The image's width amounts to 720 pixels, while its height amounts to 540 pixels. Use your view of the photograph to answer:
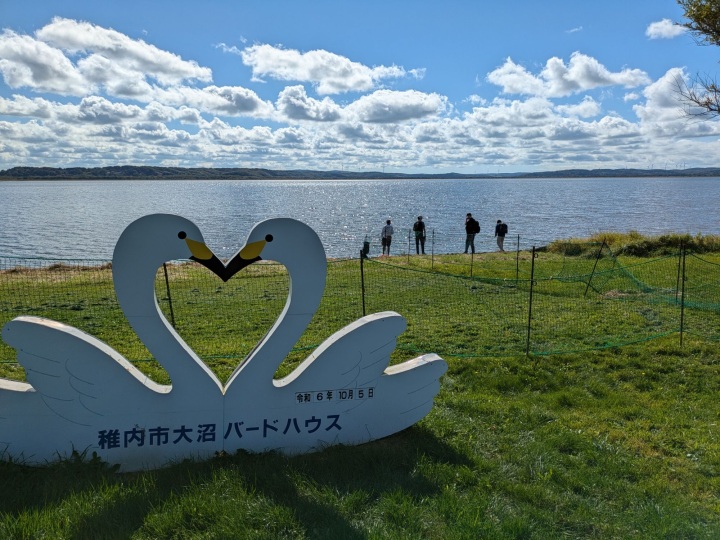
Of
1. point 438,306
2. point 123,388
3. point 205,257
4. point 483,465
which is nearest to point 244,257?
point 205,257

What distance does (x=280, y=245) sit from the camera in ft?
17.9

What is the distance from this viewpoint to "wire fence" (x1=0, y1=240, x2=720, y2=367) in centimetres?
1042

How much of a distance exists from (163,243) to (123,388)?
1.39m

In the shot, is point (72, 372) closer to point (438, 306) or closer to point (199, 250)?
point (199, 250)

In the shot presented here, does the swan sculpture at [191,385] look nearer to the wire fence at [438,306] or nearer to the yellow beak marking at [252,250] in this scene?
the yellow beak marking at [252,250]

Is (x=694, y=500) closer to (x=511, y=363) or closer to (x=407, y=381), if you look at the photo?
(x=407, y=381)

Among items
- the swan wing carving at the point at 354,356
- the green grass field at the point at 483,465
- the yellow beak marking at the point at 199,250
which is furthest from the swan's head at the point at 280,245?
the green grass field at the point at 483,465

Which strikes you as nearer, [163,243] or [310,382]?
[163,243]

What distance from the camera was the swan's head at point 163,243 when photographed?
5168 millimetres

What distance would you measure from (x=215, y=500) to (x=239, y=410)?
1141 millimetres

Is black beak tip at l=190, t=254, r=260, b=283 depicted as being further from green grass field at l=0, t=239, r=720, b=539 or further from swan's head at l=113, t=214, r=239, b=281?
green grass field at l=0, t=239, r=720, b=539

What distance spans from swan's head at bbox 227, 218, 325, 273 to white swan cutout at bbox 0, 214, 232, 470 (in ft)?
0.82

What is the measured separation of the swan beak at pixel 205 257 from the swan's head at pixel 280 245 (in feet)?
0.22

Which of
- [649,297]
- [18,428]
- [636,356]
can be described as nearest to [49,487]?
[18,428]
